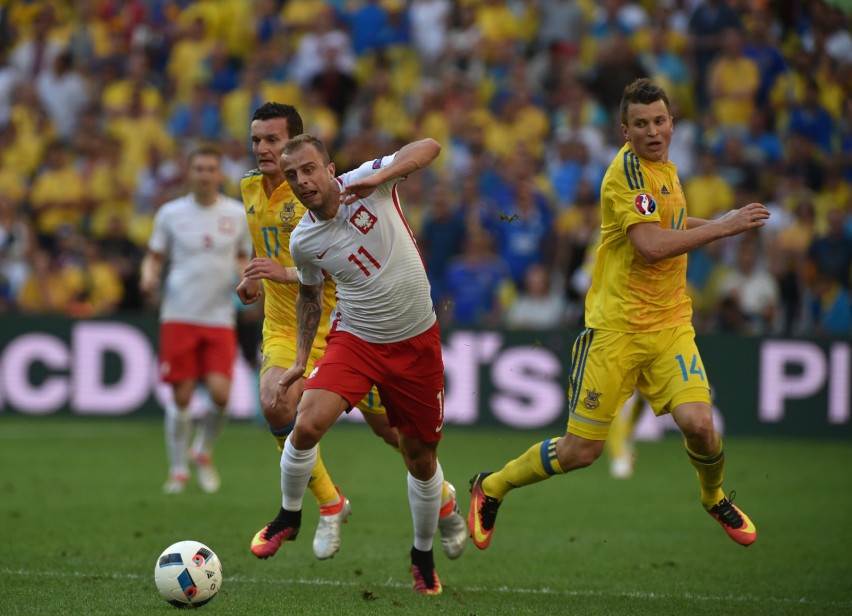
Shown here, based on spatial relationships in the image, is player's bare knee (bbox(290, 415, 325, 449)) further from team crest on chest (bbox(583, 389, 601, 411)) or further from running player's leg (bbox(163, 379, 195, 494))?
running player's leg (bbox(163, 379, 195, 494))

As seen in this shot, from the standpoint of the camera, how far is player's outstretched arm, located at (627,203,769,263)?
7090 millimetres

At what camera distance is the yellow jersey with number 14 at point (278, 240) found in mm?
8602

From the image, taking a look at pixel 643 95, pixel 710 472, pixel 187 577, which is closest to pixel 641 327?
pixel 710 472

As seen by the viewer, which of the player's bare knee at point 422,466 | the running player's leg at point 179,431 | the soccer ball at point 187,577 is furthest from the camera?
the running player's leg at point 179,431

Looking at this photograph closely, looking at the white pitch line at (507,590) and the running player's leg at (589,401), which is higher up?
the running player's leg at (589,401)

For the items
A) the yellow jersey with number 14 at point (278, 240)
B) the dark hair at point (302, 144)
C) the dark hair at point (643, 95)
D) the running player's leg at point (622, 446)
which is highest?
the dark hair at point (643, 95)

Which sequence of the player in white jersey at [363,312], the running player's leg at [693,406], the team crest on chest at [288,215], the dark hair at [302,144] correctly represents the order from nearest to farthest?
the dark hair at [302,144]
the player in white jersey at [363,312]
the running player's leg at [693,406]
the team crest on chest at [288,215]

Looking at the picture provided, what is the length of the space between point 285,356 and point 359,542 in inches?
76.0

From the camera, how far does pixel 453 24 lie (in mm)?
20859

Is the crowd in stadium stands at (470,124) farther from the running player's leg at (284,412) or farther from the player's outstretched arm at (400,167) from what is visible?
the player's outstretched arm at (400,167)

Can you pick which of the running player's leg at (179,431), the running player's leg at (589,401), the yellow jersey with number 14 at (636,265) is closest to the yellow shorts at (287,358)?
the running player's leg at (589,401)

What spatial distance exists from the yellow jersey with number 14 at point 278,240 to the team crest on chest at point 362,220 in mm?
1153

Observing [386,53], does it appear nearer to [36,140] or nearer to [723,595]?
[36,140]

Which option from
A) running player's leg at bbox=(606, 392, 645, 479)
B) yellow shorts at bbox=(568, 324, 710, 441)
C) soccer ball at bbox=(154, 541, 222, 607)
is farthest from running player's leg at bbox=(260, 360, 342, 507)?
running player's leg at bbox=(606, 392, 645, 479)
